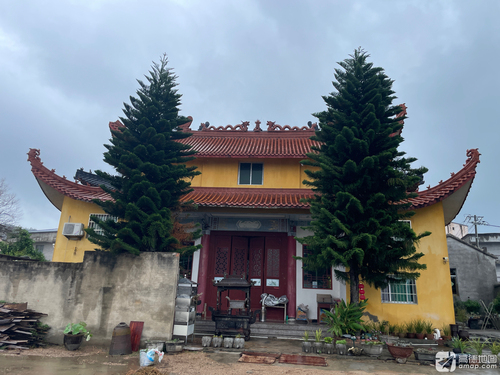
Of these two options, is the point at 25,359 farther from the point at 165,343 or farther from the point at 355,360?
the point at 355,360

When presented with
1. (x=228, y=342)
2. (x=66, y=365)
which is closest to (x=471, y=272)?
(x=228, y=342)

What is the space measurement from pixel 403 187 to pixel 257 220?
502 centimetres

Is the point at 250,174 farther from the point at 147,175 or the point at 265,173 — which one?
the point at 147,175

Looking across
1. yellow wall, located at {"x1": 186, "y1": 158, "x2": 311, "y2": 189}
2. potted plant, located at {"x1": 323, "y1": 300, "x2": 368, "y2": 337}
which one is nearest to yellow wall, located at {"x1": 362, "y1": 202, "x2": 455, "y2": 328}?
potted plant, located at {"x1": 323, "y1": 300, "x2": 368, "y2": 337}

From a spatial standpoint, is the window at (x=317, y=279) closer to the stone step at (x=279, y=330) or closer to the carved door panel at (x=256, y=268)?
the carved door panel at (x=256, y=268)

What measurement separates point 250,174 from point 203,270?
3980 mm

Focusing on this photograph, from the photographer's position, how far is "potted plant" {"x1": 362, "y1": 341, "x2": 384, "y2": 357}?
6855mm

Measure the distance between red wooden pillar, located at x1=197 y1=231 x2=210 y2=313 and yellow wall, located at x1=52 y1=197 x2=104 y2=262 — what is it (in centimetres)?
360

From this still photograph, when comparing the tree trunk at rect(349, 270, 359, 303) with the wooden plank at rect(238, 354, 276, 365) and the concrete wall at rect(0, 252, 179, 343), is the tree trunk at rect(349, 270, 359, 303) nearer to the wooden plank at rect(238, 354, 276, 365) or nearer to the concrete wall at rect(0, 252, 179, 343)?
the wooden plank at rect(238, 354, 276, 365)

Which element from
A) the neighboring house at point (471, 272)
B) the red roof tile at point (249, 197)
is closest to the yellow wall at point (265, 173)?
the red roof tile at point (249, 197)

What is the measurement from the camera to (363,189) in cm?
790

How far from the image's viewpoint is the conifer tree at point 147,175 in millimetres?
7609

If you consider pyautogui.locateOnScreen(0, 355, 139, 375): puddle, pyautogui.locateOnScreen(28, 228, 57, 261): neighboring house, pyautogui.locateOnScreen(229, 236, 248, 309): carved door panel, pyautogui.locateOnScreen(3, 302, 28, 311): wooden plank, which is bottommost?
pyautogui.locateOnScreen(0, 355, 139, 375): puddle

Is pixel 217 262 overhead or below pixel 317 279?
overhead
